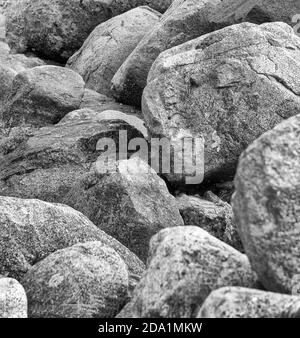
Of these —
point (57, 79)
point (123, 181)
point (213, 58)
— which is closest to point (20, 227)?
point (123, 181)

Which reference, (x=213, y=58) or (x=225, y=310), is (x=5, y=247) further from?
(x=213, y=58)

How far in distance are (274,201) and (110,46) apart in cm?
2282

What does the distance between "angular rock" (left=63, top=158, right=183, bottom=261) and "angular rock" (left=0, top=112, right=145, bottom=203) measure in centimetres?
130

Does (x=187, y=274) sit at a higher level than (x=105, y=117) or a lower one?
higher

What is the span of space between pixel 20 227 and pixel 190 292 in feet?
17.6

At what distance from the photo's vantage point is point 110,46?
31.8m

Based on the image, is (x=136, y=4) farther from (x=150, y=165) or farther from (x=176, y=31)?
(x=150, y=165)

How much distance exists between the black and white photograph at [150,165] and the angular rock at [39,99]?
47 millimetres

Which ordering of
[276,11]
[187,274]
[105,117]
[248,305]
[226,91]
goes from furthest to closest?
[276,11], [105,117], [226,91], [187,274], [248,305]

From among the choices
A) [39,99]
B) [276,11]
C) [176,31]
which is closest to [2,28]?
[39,99]

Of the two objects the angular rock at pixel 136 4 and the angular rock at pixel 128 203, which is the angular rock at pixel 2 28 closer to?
the angular rock at pixel 136 4

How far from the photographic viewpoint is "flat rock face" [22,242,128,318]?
12750 mm
